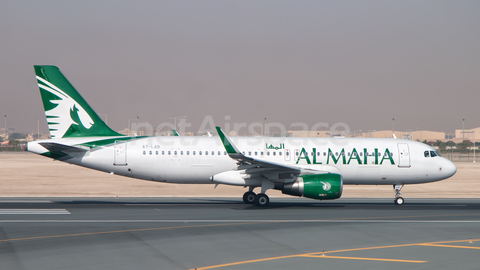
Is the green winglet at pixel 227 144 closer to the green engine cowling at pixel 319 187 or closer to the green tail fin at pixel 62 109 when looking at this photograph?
the green engine cowling at pixel 319 187

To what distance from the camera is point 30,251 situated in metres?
13.2

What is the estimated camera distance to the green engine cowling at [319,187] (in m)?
23.3

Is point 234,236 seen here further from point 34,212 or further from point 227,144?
point 34,212

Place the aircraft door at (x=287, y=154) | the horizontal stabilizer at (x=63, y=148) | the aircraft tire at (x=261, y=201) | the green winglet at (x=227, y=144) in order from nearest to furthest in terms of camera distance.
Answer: the green winglet at (x=227, y=144) < the horizontal stabilizer at (x=63, y=148) < the aircraft tire at (x=261, y=201) < the aircraft door at (x=287, y=154)

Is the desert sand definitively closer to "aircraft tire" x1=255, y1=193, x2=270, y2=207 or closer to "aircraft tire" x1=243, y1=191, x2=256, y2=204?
"aircraft tire" x1=243, y1=191, x2=256, y2=204

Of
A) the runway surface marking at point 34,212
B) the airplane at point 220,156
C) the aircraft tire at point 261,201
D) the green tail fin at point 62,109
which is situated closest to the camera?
the runway surface marking at point 34,212

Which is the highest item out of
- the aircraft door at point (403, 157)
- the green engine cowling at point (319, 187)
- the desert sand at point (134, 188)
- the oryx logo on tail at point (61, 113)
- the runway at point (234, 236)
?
the oryx logo on tail at point (61, 113)

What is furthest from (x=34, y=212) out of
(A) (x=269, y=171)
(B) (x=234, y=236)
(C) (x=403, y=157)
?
(C) (x=403, y=157)

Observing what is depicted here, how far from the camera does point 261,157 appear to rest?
26156 mm

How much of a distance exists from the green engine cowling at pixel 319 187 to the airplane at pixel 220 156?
0.07m

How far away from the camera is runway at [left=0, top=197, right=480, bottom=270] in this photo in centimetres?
1227

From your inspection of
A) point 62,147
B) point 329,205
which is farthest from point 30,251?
point 329,205

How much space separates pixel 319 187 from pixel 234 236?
333 inches

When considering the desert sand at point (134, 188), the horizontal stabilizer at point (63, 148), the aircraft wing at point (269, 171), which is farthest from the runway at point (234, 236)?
the desert sand at point (134, 188)
